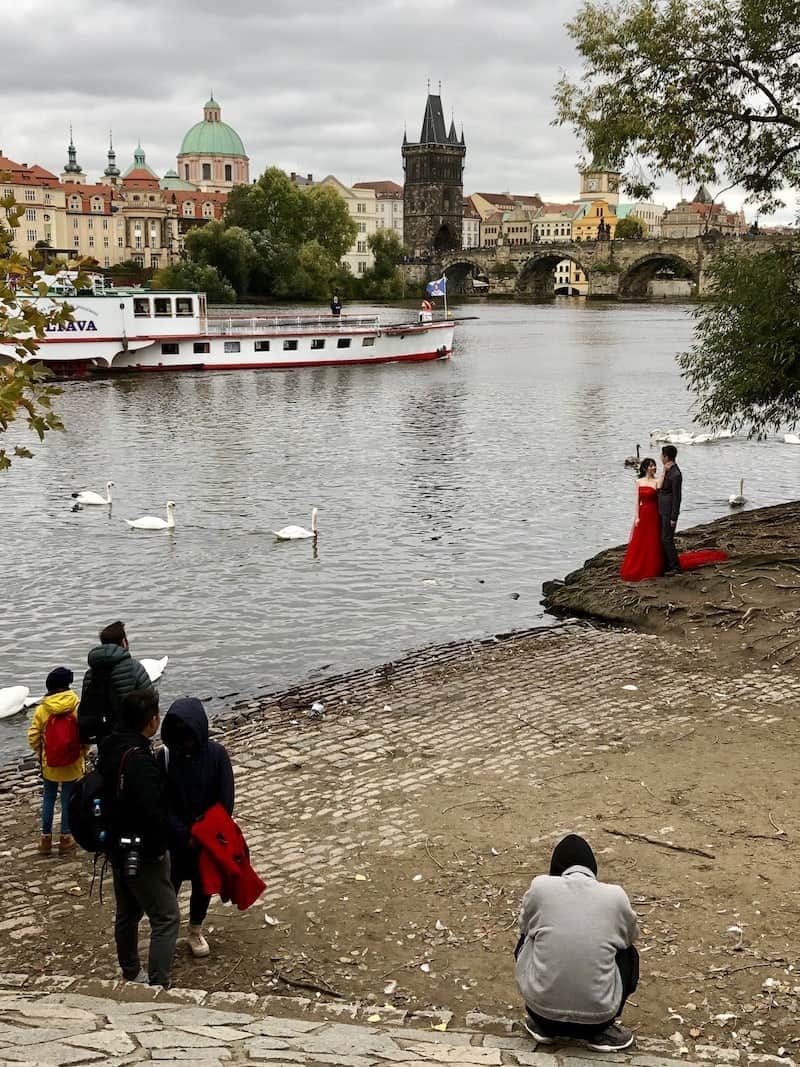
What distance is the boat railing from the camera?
6250cm

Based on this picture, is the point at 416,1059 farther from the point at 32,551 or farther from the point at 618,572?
the point at 32,551

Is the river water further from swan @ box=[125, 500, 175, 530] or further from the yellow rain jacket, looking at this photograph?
the yellow rain jacket

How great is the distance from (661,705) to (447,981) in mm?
6209

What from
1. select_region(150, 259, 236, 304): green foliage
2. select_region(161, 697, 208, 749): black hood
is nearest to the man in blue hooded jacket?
select_region(161, 697, 208, 749): black hood

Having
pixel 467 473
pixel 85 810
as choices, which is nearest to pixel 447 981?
pixel 85 810

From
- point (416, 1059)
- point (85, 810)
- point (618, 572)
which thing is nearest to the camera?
point (416, 1059)

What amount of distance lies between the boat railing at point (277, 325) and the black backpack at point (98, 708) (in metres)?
54.5

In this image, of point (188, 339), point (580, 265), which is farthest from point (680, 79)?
point (580, 265)

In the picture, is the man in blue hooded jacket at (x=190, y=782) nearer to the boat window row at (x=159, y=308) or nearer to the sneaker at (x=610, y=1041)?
the sneaker at (x=610, y=1041)

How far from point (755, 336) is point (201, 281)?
76.6 m

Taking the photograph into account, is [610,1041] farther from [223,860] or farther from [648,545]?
[648,545]

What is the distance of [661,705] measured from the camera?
1250 cm

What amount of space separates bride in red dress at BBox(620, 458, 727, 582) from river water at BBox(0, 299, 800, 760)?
1.77 metres

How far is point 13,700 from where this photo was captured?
13.5m
